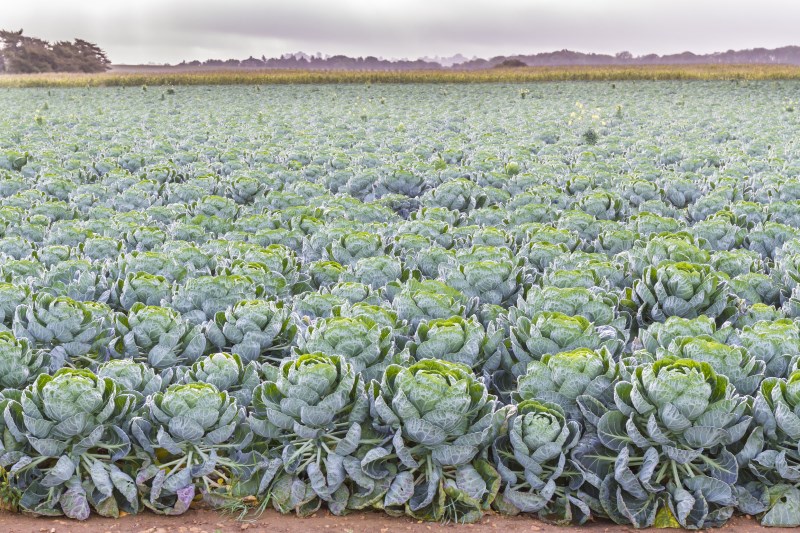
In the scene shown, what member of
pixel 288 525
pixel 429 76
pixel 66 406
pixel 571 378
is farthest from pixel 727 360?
pixel 429 76

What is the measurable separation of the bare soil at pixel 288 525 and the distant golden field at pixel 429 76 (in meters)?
39.1

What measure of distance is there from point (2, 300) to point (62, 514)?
2.04m

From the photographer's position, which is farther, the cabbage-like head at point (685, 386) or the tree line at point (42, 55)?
the tree line at point (42, 55)

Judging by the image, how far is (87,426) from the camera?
407 centimetres

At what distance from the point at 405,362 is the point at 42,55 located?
73.0 m

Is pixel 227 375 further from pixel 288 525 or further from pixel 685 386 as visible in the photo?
pixel 685 386

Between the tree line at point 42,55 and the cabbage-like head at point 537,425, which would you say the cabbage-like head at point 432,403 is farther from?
the tree line at point 42,55

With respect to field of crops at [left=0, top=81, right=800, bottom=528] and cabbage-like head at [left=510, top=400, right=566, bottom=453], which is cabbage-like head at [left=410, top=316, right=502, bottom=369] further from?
cabbage-like head at [left=510, top=400, right=566, bottom=453]

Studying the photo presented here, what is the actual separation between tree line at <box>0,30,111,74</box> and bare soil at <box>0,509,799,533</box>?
69423 millimetres

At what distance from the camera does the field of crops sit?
399cm

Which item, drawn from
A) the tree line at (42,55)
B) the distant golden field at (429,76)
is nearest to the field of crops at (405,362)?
the distant golden field at (429,76)

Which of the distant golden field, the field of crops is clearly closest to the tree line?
the distant golden field

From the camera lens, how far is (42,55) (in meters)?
67.2

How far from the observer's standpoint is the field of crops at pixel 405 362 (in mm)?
3992
